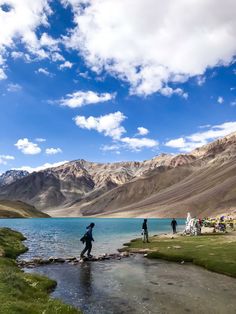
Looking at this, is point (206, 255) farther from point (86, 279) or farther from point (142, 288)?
point (86, 279)

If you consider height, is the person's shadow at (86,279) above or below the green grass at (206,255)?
below

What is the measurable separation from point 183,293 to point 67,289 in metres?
8.59

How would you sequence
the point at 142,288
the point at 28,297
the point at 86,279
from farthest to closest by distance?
the point at 86,279 → the point at 142,288 → the point at 28,297

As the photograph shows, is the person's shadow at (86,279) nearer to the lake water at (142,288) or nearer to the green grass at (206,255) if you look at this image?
the lake water at (142,288)

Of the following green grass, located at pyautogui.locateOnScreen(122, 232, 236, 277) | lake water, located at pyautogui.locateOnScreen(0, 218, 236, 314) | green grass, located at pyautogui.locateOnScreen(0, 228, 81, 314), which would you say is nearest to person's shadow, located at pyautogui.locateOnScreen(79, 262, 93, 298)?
lake water, located at pyautogui.locateOnScreen(0, 218, 236, 314)

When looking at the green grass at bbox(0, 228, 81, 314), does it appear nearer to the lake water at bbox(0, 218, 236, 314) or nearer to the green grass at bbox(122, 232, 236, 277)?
the lake water at bbox(0, 218, 236, 314)

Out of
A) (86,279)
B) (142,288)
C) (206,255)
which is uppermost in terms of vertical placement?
(206,255)

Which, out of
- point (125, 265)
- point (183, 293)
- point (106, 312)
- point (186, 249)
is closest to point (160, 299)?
point (183, 293)

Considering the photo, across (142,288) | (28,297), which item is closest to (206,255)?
(142,288)

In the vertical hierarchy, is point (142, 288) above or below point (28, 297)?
below

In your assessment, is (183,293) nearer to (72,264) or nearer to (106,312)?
(106,312)

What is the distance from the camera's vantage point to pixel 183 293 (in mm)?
25109

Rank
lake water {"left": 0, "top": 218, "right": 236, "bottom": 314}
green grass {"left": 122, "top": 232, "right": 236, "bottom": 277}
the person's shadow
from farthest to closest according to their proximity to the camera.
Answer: green grass {"left": 122, "top": 232, "right": 236, "bottom": 277} < the person's shadow < lake water {"left": 0, "top": 218, "right": 236, "bottom": 314}

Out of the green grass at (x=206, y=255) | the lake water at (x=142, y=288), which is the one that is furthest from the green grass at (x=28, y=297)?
the green grass at (x=206, y=255)
